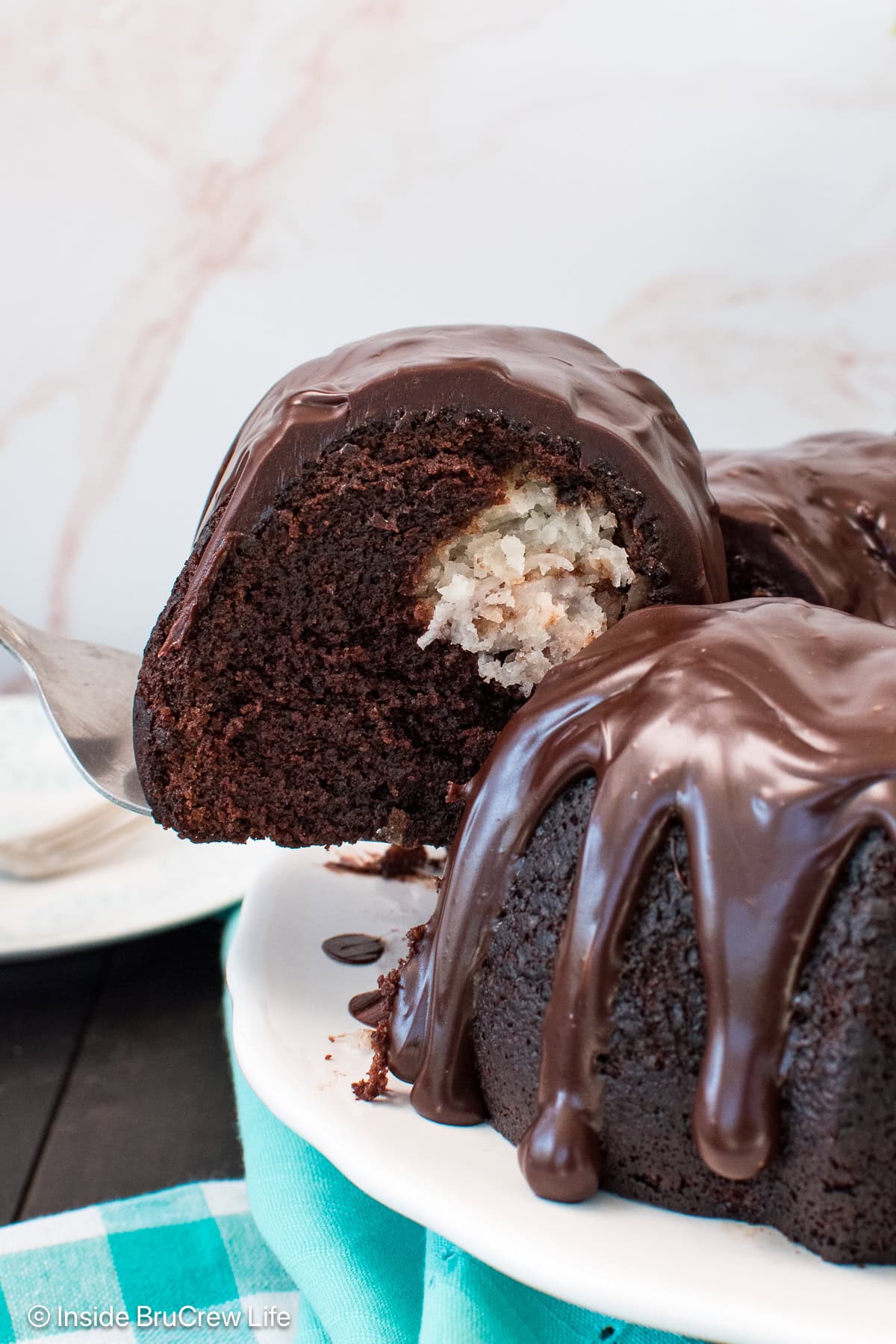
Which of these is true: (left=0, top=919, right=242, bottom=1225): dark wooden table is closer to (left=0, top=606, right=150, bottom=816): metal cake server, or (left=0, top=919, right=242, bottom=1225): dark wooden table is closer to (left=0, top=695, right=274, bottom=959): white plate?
(left=0, top=695, right=274, bottom=959): white plate

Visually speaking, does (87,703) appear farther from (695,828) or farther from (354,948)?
(695,828)

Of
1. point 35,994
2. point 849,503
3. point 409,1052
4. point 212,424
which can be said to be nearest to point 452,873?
point 409,1052

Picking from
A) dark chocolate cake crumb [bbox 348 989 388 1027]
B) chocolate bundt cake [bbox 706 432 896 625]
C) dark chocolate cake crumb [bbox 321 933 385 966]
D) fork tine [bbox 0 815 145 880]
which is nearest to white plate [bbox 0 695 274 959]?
fork tine [bbox 0 815 145 880]

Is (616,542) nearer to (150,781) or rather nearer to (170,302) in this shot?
(150,781)

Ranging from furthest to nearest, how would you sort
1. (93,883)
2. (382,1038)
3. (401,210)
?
(401,210) → (93,883) → (382,1038)

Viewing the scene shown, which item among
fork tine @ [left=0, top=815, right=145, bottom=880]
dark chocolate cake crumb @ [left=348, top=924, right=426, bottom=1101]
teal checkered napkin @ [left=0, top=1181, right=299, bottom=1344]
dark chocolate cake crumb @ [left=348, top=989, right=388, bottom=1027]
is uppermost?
dark chocolate cake crumb @ [left=348, top=924, right=426, bottom=1101]

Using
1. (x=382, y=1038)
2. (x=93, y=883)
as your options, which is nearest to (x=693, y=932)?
(x=382, y=1038)
